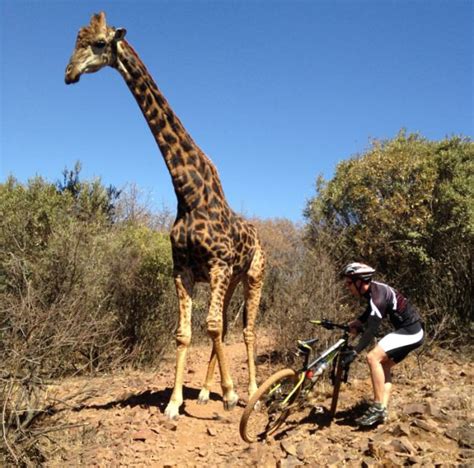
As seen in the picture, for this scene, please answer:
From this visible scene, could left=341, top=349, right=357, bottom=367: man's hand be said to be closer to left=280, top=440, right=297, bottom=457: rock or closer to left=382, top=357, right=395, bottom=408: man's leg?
left=382, top=357, right=395, bottom=408: man's leg

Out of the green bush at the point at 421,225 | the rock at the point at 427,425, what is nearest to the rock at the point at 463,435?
the rock at the point at 427,425

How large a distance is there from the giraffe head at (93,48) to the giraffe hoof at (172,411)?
3946mm

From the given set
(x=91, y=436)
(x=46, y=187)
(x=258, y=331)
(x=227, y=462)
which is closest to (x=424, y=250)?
(x=258, y=331)

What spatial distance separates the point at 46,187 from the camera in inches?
400

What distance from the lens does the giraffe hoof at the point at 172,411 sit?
17.8 ft

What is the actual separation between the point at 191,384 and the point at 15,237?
4.51m

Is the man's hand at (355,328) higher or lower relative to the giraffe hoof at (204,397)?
higher

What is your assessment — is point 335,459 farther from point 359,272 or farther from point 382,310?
point 359,272

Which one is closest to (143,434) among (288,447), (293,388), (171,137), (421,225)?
(288,447)

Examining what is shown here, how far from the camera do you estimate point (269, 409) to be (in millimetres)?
5117

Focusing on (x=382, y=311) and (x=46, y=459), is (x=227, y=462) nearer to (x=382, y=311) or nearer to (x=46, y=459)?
(x=46, y=459)

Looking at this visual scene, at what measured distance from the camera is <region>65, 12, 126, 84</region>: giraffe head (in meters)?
5.38

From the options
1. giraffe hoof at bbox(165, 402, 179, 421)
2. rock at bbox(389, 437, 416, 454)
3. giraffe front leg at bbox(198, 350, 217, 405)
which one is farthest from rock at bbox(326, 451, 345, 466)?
giraffe front leg at bbox(198, 350, 217, 405)

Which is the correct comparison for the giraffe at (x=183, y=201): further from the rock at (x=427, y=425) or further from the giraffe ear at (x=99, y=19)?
the rock at (x=427, y=425)
